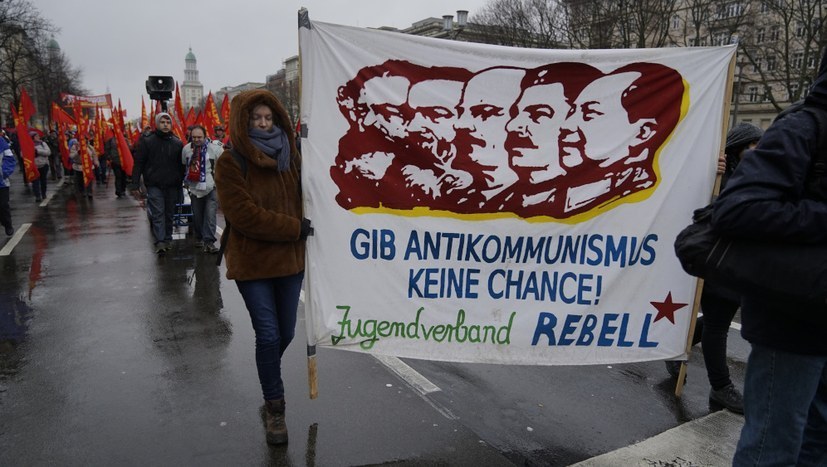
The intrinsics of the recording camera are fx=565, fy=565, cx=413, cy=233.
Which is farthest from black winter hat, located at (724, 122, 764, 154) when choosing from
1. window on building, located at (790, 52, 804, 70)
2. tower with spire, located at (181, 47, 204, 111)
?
tower with spire, located at (181, 47, 204, 111)

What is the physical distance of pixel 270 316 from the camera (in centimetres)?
329

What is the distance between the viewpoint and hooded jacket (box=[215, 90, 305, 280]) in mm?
3092

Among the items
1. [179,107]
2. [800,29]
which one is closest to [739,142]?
[179,107]

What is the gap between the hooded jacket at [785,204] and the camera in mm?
1879

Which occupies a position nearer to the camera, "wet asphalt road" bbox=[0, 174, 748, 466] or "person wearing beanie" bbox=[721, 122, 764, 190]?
"wet asphalt road" bbox=[0, 174, 748, 466]

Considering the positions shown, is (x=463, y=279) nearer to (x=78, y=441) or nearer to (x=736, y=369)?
(x=78, y=441)

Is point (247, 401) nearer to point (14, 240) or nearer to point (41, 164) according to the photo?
point (14, 240)

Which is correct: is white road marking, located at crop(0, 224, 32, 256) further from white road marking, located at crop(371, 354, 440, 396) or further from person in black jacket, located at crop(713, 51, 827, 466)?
person in black jacket, located at crop(713, 51, 827, 466)

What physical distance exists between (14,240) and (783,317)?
11.2 m

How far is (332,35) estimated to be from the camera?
322 cm

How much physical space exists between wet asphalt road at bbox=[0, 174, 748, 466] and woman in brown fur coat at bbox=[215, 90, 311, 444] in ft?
1.54

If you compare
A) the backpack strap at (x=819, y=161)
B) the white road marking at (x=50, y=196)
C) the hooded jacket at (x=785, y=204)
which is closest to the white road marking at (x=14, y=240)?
the white road marking at (x=50, y=196)

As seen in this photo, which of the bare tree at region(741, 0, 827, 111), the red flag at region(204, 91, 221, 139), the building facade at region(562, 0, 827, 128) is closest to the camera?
the red flag at region(204, 91, 221, 139)

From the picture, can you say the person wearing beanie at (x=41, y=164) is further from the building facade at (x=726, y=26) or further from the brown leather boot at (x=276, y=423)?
the building facade at (x=726, y=26)
